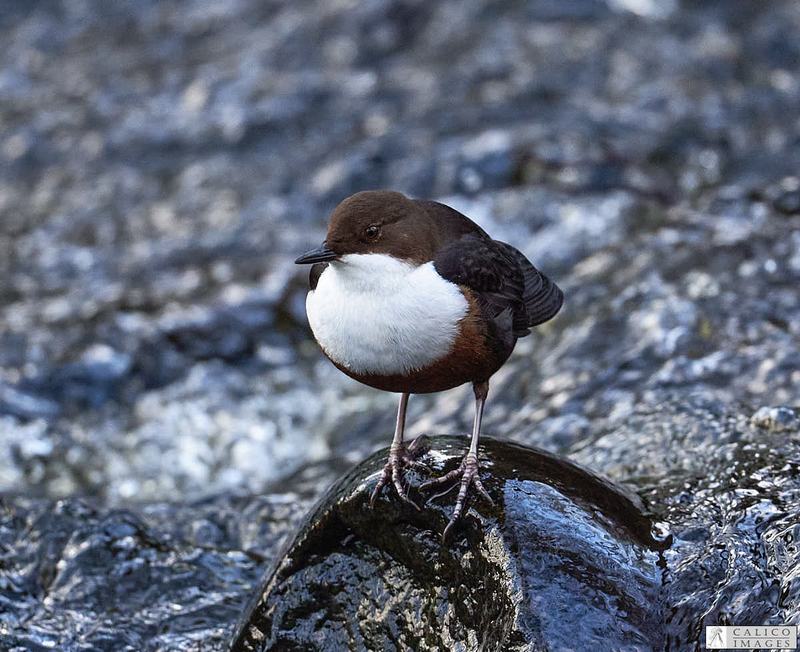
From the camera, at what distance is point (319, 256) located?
9.55ft

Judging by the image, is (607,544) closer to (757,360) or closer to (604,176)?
(757,360)

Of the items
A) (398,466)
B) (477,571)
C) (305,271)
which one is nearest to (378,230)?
(398,466)

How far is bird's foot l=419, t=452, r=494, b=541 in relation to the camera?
9.48 ft

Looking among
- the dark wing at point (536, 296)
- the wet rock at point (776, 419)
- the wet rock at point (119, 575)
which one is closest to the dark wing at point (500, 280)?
the dark wing at point (536, 296)

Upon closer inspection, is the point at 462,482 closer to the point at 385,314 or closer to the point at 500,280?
the point at 385,314

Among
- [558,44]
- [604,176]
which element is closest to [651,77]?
[558,44]

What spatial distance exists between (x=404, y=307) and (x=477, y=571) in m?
0.80

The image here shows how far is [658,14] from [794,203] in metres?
3.29

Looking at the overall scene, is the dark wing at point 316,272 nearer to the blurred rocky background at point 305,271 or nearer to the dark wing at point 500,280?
the dark wing at point 500,280

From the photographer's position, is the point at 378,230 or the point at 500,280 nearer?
the point at 378,230

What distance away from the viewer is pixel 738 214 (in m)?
6.08

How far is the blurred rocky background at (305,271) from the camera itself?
3.73 meters

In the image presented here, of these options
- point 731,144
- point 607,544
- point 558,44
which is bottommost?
point 731,144

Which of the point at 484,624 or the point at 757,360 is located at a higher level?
the point at 484,624
